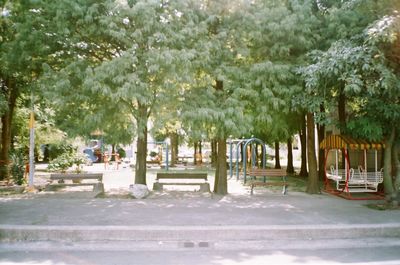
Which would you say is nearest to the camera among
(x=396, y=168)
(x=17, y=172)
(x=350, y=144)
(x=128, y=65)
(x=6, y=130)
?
(x=128, y=65)

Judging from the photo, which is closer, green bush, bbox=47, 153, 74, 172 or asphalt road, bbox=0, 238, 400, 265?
asphalt road, bbox=0, 238, 400, 265

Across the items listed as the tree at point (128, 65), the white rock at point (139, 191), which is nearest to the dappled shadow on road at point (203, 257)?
the tree at point (128, 65)

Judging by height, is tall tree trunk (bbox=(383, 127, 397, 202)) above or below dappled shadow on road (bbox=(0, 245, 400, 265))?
above

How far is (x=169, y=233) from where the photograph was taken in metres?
8.00

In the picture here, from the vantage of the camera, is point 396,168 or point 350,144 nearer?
point 396,168

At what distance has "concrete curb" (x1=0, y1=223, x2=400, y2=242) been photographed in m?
7.93

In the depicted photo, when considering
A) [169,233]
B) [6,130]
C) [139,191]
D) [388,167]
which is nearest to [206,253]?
[169,233]

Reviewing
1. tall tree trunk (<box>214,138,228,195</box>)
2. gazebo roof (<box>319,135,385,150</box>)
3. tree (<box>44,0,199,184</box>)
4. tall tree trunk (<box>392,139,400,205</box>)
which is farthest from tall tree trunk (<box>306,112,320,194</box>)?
tree (<box>44,0,199,184</box>)

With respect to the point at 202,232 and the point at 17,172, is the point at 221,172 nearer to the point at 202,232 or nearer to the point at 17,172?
the point at 202,232

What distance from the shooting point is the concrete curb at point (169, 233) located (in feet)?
26.0

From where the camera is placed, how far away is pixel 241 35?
40.4 ft

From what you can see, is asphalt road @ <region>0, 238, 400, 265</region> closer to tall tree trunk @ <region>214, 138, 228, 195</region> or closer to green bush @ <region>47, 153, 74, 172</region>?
tall tree trunk @ <region>214, 138, 228, 195</region>

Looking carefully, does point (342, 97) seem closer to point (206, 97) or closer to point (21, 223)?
point (206, 97)

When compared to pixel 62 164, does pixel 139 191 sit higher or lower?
lower
